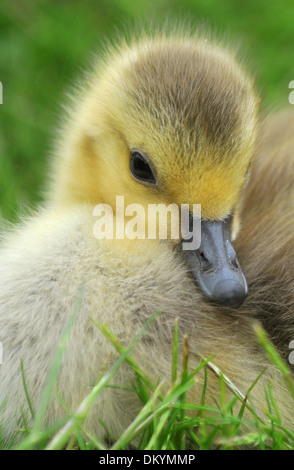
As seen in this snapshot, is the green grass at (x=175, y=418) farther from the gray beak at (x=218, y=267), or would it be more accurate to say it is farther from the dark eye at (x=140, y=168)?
the dark eye at (x=140, y=168)

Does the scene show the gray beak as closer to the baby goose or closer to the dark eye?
the baby goose

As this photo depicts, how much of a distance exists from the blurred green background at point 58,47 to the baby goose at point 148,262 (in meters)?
0.88

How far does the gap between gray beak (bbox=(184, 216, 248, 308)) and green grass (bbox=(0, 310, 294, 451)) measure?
85 mm

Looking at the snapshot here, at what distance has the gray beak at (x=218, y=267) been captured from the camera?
141 centimetres

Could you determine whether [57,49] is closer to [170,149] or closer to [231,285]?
[170,149]

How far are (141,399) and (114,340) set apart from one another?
0.39 ft

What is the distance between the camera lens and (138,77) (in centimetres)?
162

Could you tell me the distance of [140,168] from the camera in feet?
5.28

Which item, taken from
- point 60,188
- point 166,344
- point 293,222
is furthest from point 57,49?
point 166,344

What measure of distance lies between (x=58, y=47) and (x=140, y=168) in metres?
1.47

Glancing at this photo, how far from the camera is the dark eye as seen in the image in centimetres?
158

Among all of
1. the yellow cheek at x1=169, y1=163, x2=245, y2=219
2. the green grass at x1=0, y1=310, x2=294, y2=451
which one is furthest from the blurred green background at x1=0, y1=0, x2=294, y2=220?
the green grass at x1=0, y1=310, x2=294, y2=451

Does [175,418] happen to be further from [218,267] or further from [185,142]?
[185,142]

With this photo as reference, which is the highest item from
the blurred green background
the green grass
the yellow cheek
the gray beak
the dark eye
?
the blurred green background
